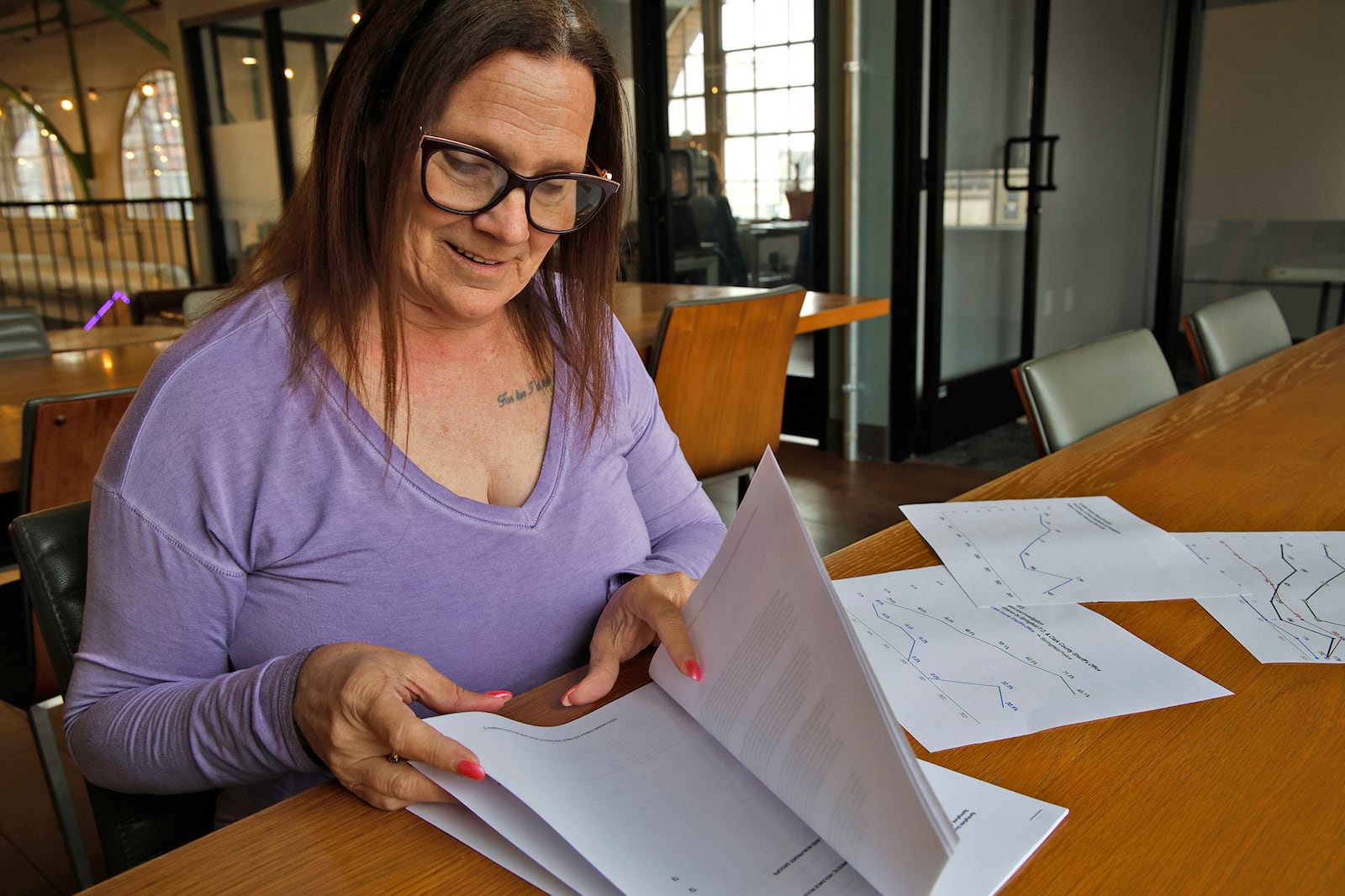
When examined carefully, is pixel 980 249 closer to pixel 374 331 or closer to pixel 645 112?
pixel 645 112

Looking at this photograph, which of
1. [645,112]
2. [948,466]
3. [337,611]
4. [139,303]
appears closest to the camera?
[337,611]

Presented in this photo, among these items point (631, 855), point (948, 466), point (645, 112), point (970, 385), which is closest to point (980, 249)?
point (970, 385)

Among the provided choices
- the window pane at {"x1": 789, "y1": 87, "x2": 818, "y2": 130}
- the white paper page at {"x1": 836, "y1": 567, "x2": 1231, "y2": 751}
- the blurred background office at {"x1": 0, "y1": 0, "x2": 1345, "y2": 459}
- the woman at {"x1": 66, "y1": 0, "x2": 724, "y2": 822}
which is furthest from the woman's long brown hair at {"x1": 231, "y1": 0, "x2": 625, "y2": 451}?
the window pane at {"x1": 789, "y1": 87, "x2": 818, "y2": 130}

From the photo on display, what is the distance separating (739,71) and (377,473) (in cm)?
381

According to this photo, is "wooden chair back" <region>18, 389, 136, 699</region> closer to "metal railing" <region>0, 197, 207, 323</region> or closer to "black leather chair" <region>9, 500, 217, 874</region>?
"black leather chair" <region>9, 500, 217, 874</region>

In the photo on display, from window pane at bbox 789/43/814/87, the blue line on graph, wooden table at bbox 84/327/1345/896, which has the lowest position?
wooden table at bbox 84/327/1345/896

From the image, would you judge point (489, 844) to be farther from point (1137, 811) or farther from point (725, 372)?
point (725, 372)

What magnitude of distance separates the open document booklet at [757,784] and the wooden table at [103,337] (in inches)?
98.5

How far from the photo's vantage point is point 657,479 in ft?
3.59

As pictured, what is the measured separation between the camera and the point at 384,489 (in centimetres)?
83

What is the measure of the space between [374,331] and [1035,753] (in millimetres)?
632

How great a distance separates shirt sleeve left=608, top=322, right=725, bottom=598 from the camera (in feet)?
3.53

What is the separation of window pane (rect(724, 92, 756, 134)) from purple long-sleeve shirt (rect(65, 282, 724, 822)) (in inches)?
140

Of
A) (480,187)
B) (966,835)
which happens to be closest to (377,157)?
(480,187)
